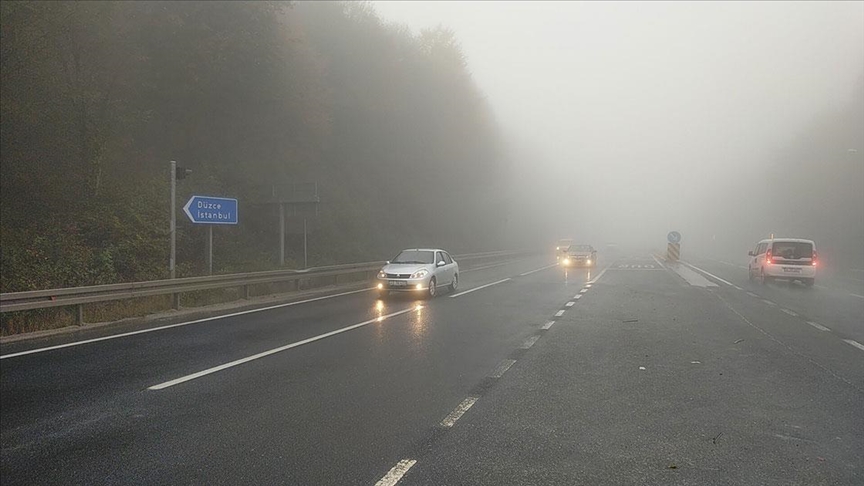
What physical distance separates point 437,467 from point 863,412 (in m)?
4.80

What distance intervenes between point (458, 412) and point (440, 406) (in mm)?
280

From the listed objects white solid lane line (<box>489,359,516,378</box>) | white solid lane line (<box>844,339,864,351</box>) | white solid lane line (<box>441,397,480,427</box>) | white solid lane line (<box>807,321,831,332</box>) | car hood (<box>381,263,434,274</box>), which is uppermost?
car hood (<box>381,263,434,274</box>)

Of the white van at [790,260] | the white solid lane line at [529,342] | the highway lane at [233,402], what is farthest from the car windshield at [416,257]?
the white van at [790,260]

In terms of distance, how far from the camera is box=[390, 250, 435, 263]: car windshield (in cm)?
1894

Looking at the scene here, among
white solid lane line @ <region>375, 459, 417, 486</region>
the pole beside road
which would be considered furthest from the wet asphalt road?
the pole beside road

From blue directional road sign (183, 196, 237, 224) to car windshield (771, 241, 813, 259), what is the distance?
2233 centimetres

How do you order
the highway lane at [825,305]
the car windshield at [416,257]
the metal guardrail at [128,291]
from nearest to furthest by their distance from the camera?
1. the metal guardrail at [128,291]
2. the highway lane at [825,305]
3. the car windshield at [416,257]

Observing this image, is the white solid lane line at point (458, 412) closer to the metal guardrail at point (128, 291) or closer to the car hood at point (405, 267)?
the metal guardrail at point (128, 291)

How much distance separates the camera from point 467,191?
56031 millimetres

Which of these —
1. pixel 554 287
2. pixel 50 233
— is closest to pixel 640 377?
pixel 554 287

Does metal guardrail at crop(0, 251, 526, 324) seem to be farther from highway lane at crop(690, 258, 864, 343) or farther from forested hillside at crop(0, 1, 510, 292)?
highway lane at crop(690, 258, 864, 343)

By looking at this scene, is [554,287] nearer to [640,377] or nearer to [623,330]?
[623,330]

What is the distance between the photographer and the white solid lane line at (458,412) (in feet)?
17.5

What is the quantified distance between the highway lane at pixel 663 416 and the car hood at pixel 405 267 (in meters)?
7.69
